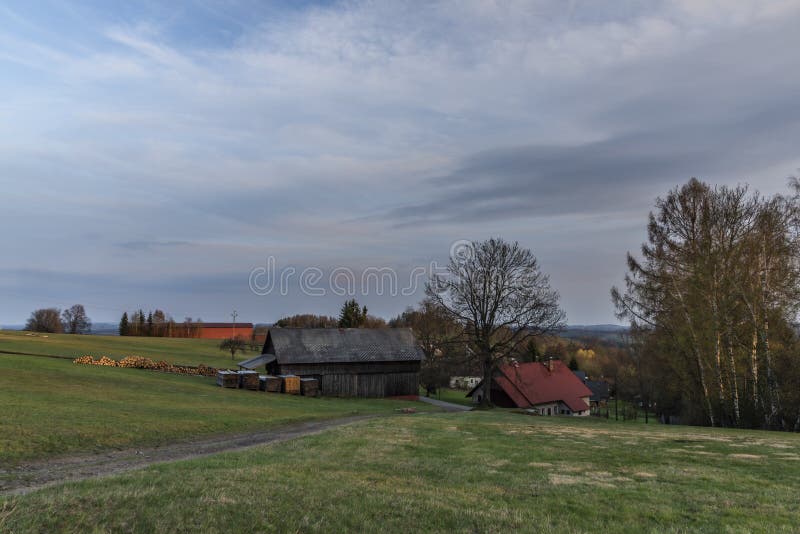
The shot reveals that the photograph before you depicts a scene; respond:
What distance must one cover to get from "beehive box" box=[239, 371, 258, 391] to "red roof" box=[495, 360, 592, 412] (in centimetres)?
2865

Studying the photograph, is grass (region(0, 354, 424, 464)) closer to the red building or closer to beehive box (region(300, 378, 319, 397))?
beehive box (region(300, 378, 319, 397))

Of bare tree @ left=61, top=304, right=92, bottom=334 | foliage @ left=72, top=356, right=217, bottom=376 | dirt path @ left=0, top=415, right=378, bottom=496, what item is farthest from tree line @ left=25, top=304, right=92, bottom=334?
dirt path @ left=0, top=415, right=378, bottom=496

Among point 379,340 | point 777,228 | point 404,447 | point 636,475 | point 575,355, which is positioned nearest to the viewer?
point 636,475

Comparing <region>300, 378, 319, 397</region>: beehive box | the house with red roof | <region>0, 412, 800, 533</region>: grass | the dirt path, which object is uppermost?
<region>0, 412, 800, 533</region>: grass

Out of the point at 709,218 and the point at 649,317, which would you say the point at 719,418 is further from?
the point at 709,218

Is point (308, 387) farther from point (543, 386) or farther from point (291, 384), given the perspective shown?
point (543, 386)

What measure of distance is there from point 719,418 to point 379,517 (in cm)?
3404

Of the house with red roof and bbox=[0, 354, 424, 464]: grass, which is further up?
bbox=[0, 354, 424, 464]: grass

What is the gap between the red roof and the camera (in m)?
59.5

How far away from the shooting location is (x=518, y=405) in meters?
58.8

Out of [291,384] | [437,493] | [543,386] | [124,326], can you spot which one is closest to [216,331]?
[124,326]

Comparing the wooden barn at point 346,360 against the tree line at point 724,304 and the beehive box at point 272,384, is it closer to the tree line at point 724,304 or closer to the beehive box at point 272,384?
the beehive box at point 272,384

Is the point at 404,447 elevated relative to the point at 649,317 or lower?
lower

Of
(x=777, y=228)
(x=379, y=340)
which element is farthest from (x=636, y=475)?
(x=379, y=340)
